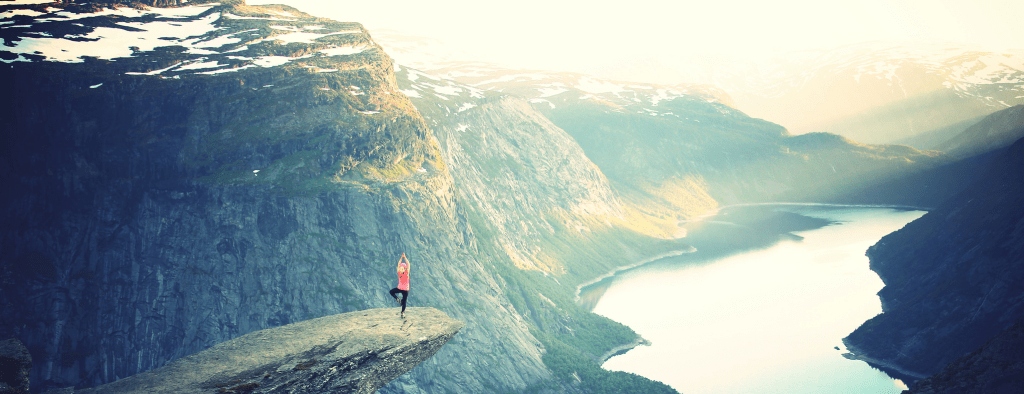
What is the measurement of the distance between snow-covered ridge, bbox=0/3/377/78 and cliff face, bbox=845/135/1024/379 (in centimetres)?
10781

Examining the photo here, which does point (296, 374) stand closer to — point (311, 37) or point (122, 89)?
point (122, 89)

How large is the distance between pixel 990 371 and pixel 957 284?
55568mm

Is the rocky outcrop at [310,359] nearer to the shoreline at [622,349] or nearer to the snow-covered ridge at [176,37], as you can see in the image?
the snow-covered ridge at [176,37]

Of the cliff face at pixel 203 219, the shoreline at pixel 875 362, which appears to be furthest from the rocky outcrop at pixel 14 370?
the shoreline at pixel 875 362

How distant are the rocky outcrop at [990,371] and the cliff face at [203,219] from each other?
162ft

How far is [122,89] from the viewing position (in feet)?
252

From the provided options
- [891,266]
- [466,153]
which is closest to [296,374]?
[466,153]

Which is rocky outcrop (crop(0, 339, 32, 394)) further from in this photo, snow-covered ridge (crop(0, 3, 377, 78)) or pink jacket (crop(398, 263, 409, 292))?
snow-covered ridge (crop(0, 3, 377, 78))

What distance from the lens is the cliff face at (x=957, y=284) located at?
78.2m

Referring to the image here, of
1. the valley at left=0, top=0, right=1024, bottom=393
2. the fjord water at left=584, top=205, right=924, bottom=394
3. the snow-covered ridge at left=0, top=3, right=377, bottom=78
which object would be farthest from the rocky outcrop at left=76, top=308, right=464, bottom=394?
the snow-covered ridge at left=0, top=3, right=377, bottom=78

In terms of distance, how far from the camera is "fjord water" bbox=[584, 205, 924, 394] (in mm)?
83750

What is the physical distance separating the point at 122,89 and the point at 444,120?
72690mm

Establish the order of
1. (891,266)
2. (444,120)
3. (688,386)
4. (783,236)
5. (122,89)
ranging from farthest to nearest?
(783,236)
(444,120)
(891,266)
(688,386)
(122,89)

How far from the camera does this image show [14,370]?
19203 mm
